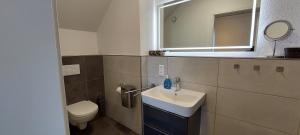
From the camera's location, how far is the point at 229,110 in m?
1.21

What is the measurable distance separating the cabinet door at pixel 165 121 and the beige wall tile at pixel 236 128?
1.28 ft

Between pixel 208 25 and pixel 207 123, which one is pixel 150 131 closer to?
pixel 207 123

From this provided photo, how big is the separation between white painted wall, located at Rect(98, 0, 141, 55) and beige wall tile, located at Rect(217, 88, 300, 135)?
1105 mm

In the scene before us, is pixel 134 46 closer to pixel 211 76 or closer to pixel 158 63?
pixel 158 63

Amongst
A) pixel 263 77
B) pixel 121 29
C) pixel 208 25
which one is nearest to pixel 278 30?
pixel 263 77

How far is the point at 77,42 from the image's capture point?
2.10m

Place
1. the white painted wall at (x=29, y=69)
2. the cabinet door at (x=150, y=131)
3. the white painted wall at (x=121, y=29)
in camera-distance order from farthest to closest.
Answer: the white painted wall at (x=121, y=29), the cabinet door at (x=150, y=131), the white painted wall at (x=29, y=69)

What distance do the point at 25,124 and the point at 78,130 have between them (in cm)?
188

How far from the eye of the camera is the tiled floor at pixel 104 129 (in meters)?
1.98

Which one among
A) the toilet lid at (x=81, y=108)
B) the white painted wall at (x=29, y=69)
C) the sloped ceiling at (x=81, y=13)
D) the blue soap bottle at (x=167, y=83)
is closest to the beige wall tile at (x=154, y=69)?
the blue soap bottle at (x=167, y=83)

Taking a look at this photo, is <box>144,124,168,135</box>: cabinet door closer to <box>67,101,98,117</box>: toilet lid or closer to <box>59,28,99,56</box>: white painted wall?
<box>67,101,98,117</box>: toilet lid

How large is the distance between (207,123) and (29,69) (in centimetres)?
145

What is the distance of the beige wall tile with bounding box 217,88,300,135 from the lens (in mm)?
961

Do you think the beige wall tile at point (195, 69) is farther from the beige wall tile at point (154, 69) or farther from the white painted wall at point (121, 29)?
the white painted wall at point (121, 29)
